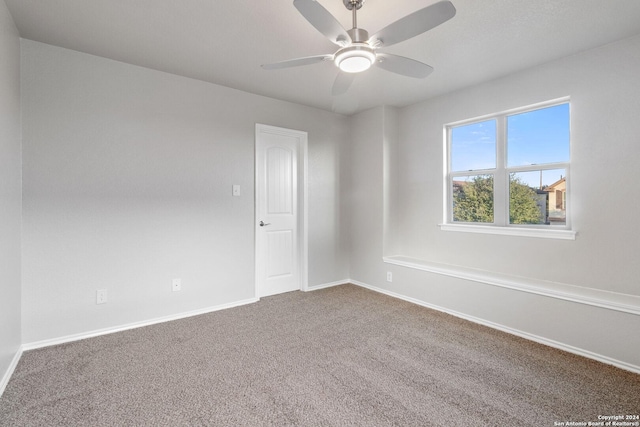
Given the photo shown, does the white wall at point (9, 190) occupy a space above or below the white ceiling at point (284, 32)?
below

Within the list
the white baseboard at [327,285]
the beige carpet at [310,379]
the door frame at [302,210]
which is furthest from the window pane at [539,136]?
A: the white baseboard at [327,285]

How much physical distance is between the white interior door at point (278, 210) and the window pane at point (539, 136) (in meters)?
2.42

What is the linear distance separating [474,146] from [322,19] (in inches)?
106

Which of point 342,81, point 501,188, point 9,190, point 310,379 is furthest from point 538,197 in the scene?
point 9,190

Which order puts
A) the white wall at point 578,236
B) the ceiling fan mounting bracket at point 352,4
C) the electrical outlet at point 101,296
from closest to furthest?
the ceiling fan mounting bracket at point 352,4, the white wall at point 578,236, the electrical outlet at point 101,296

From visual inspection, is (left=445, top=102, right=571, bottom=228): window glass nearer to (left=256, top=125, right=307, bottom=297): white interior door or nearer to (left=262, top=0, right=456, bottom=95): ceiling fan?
(left=262, top=0, right=456, bottom=95): ceiling fan

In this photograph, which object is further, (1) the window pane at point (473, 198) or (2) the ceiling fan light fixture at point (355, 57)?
(1) the window pane at point (473, 198)

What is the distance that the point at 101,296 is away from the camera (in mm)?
2740

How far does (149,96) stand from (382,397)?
10.6ft

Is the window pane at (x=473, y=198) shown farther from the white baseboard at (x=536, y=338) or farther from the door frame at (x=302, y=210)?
the door frame at (x=302, y=210)

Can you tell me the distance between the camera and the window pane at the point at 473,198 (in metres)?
3.46

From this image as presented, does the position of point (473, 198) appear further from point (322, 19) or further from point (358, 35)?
point (322, 19)

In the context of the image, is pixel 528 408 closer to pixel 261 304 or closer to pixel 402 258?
pixel 402 258

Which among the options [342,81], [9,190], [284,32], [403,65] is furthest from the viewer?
[284,32]
